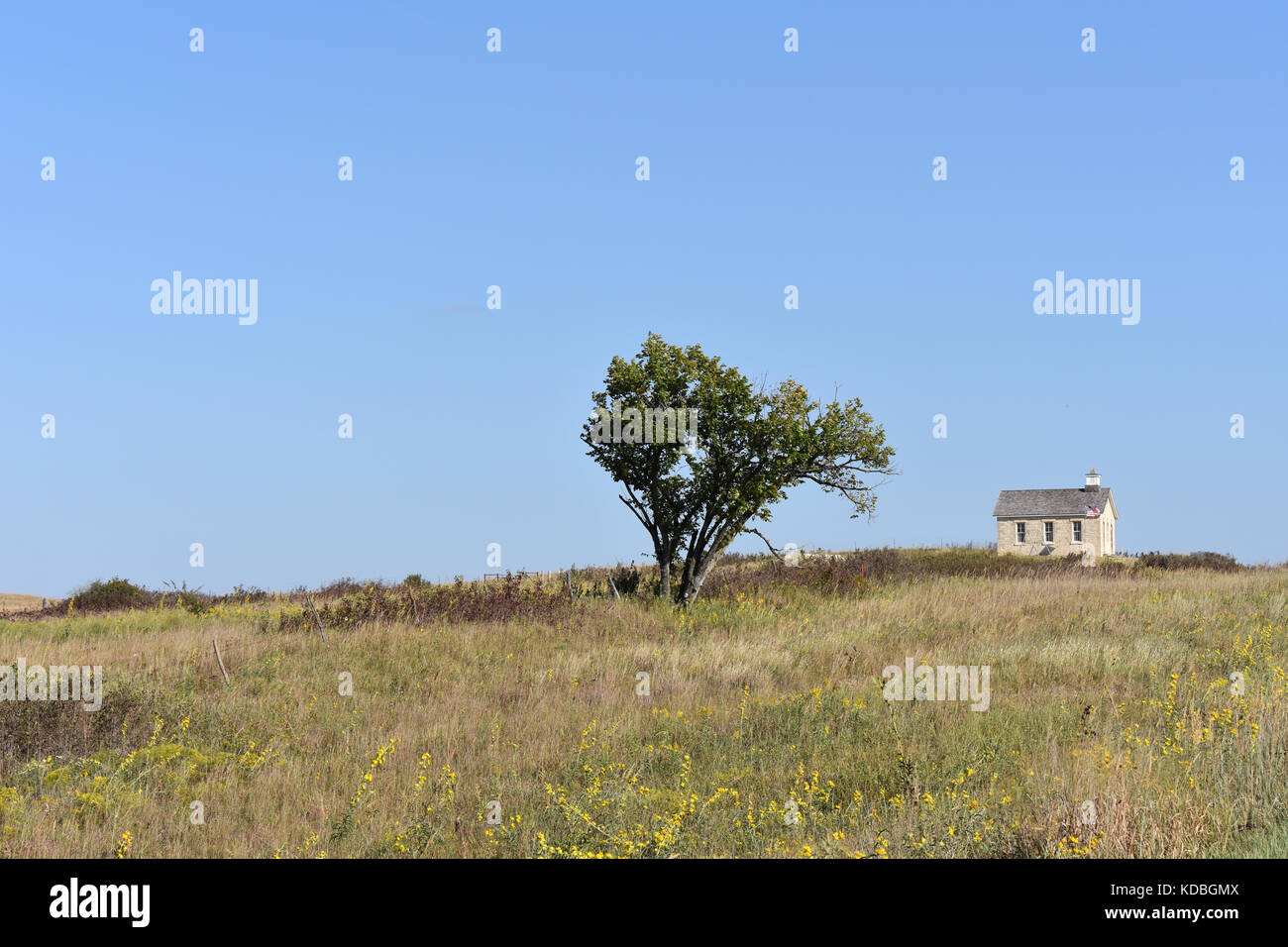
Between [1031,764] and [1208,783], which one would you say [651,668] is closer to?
[1031,764]

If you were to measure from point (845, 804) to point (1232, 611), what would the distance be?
1553cm

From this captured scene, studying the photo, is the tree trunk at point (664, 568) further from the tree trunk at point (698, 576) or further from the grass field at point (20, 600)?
the grass field at point (20, 600)

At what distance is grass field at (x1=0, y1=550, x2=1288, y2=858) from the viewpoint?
7.71 m

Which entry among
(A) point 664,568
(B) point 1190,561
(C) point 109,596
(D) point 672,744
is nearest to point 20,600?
(C) point 109,596

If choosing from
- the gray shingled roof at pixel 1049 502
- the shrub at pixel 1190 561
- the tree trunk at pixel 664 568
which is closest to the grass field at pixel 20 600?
the tree trunk at pixel 664 568

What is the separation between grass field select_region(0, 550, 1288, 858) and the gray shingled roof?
1716 inches

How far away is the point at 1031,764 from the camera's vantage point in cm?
885

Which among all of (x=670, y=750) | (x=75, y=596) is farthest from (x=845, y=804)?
(x=75, y=596)

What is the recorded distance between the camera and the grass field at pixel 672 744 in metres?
7.71

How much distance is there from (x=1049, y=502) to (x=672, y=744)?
58823mm

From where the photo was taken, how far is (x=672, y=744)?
1157cm

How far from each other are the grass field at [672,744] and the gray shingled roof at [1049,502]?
43.6m

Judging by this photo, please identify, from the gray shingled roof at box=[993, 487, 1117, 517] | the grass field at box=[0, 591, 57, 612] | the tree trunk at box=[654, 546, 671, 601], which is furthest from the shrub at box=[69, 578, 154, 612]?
the gray shingled roof at box=[993, 487, 1117, 517]

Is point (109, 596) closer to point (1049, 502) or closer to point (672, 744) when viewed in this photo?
point (672, 744)
